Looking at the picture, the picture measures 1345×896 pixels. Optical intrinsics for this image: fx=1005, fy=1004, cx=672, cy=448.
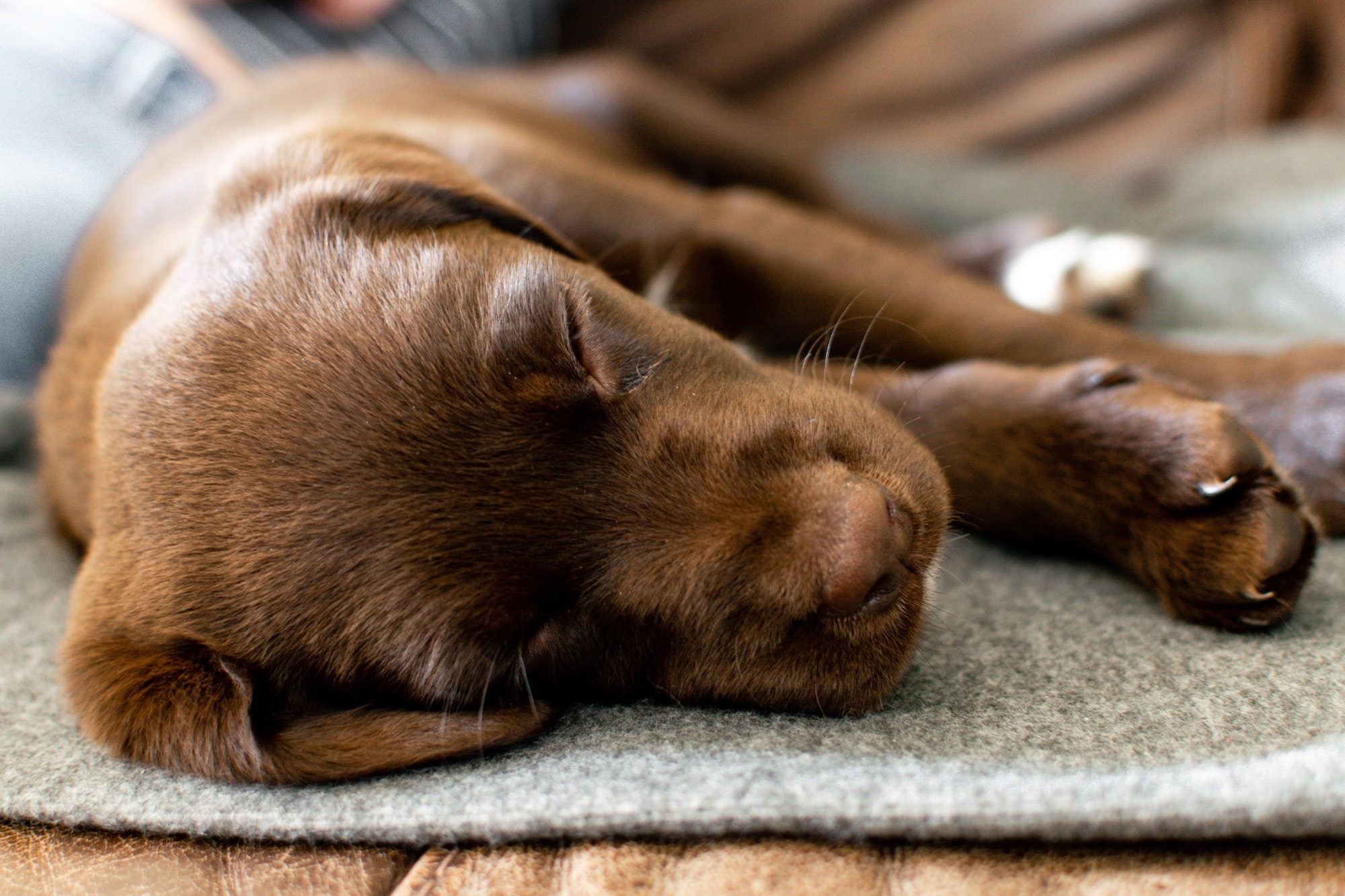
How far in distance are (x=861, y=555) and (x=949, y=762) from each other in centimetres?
28

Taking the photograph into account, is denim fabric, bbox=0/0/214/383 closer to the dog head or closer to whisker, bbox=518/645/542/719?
the dog head

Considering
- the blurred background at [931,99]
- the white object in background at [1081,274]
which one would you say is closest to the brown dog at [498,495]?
the white object in background at [1081,274]

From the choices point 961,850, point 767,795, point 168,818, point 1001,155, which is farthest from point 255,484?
point 1001,155

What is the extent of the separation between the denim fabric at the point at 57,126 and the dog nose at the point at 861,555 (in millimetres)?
2763

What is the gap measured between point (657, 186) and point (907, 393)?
34.9 inches

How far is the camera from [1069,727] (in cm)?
131

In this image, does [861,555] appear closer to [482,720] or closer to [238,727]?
[482,720]

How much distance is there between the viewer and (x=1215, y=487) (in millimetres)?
1466

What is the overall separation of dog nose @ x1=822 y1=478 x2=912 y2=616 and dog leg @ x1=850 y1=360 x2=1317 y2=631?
422 mm

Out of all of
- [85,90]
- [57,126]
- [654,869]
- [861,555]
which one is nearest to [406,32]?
[85,90]

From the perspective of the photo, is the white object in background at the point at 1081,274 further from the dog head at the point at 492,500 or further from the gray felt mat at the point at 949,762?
the dog head at the point at 492,500

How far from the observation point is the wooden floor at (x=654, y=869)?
112 centimetres

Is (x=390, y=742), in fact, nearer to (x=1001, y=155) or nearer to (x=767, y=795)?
(x=767, y=795)

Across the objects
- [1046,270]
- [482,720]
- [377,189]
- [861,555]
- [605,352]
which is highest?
[377,189]
